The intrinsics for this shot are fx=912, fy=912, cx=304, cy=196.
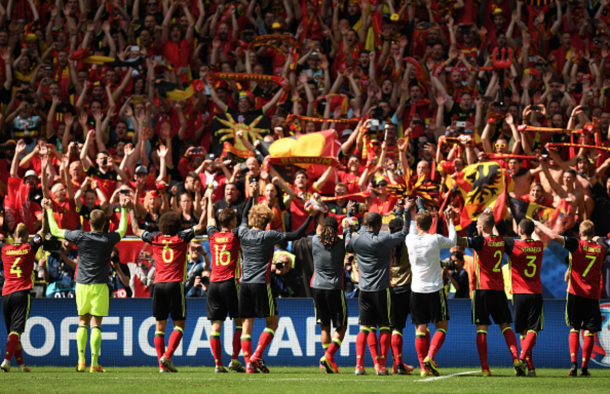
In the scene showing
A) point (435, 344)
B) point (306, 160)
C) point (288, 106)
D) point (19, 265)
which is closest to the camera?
point (435, 344)

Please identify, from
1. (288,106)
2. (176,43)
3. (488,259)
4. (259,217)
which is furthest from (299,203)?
(176,43)

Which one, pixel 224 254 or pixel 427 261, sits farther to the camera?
pixel 224 254

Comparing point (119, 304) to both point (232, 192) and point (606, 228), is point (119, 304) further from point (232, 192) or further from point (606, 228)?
point (606, 228)

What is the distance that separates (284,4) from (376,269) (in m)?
10.2

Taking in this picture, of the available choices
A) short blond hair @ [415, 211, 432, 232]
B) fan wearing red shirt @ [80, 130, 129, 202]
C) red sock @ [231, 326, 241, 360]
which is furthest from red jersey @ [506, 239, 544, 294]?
fan wearing red shirt @ [80, 130, 129, 202]

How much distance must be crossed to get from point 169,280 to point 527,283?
426 cm

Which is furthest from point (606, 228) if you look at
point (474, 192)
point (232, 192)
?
point (232, 192)

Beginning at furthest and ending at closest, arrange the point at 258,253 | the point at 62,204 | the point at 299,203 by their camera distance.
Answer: the point at 299,203, the point at 62,204, the point at 258,253

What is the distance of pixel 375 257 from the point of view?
1066 centimetres

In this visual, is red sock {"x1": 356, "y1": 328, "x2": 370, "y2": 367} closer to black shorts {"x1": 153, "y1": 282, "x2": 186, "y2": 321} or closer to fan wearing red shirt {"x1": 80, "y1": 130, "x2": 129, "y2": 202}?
black shorts {"x1": 153, "y1": 282, "x2": 186, "y2": 321}

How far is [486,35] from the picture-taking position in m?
19.1

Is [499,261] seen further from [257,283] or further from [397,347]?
[257,283]

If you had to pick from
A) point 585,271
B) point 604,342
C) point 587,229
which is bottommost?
point 604,342

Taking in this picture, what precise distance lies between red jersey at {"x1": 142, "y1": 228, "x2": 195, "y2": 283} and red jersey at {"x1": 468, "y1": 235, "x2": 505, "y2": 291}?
Answer: 3382 mm
